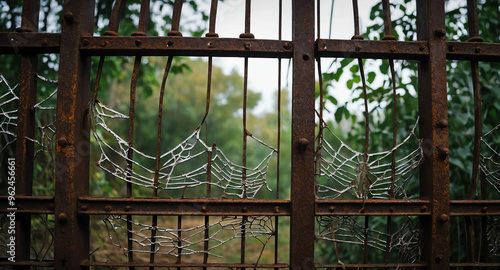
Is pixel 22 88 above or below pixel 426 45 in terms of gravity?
below

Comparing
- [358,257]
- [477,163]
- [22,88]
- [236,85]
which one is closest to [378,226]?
[358,257]

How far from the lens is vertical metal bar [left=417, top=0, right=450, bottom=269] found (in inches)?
73.0

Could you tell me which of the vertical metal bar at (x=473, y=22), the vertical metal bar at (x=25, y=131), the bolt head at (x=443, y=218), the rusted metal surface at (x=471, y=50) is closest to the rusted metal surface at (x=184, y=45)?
the vertical metal bar at (x=25, y=131)

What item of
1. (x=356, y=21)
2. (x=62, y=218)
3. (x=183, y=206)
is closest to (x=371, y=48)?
(x=356, y=21)

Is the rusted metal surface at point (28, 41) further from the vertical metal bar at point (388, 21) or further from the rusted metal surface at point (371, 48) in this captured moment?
the vertical metal bar at point (388, 21)

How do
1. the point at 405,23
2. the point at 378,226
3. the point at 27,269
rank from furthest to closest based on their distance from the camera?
the point at 378,226, the point at 405,23, the point at 27,269

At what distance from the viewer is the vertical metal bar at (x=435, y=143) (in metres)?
1.85

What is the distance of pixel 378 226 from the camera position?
3.79m

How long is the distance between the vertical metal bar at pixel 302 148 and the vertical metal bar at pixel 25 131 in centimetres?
146

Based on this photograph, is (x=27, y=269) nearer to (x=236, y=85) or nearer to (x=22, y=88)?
(x=22, y=88)

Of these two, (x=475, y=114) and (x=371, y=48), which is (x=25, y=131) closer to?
(x=371, y=48)

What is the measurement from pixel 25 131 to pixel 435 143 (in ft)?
7.37

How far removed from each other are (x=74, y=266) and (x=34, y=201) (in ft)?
1.34

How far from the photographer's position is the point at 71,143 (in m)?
1.83
